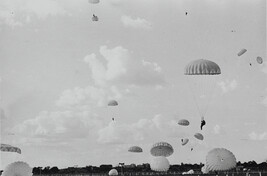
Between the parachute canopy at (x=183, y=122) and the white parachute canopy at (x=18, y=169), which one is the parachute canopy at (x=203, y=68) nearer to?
the parachute canopy at (x=183, y=122)

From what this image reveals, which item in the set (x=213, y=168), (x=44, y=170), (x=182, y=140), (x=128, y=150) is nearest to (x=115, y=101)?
(x=128, y=150)

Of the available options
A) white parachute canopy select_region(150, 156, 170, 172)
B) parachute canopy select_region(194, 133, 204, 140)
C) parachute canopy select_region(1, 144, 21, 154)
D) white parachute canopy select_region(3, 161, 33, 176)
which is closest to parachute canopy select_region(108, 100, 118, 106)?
white parachute canopy select_region(150, 156, 170, 172)

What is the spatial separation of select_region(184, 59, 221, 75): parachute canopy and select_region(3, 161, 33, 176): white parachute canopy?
70.5ft

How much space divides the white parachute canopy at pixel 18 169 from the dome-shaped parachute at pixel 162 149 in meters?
25.8

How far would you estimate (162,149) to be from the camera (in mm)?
80250

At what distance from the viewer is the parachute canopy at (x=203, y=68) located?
5347cm

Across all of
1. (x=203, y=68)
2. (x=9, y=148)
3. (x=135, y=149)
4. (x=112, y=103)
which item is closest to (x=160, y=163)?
(x=135, y=149)

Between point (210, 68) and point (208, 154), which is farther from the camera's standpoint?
point (208, 154)

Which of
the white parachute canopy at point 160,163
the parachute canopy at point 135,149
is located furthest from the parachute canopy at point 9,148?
the white parachute canopy at point 160,163

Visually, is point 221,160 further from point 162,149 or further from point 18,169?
point 18,169

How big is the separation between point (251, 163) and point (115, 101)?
353 feet

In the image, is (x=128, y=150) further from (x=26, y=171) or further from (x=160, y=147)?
(x=26, y=171)

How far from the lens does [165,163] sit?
81.1m

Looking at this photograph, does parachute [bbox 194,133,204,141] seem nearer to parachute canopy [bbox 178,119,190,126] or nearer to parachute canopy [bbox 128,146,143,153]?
parachute canopy [bbox 178,119,190,126]
